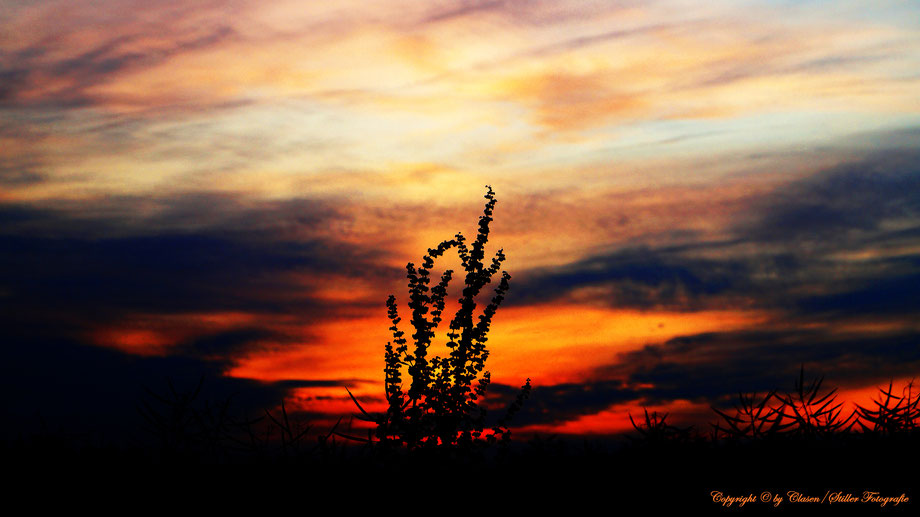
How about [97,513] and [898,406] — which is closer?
[97,513]

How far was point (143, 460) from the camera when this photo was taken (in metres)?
8.52

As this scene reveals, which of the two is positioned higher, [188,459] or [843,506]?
[188,459]

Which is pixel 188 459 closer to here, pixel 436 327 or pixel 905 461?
pixel 436 327

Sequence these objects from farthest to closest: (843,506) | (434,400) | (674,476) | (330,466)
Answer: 1. (434,400)
2. (330,466)
3. (674,476)
4. (843,506)

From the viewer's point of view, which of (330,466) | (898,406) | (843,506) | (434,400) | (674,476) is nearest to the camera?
(843,506)

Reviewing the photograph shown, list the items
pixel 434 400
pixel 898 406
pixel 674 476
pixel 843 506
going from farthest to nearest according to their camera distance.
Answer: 1. pixel 434 400
2. pixel 898 406
3. pixel 674 476
4. pixel 843 506

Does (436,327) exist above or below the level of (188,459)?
above

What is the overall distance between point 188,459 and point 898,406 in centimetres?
716

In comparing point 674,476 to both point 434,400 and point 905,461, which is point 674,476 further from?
point 434,400

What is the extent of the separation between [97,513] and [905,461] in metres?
6.90

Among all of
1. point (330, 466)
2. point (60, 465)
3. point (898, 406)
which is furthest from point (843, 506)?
point (60, 465)

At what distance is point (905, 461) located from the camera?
25.5 feet

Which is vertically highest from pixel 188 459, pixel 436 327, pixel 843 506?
pixel 436 327

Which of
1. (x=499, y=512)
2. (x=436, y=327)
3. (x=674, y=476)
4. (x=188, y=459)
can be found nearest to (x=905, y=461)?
(x=674, y=476)
